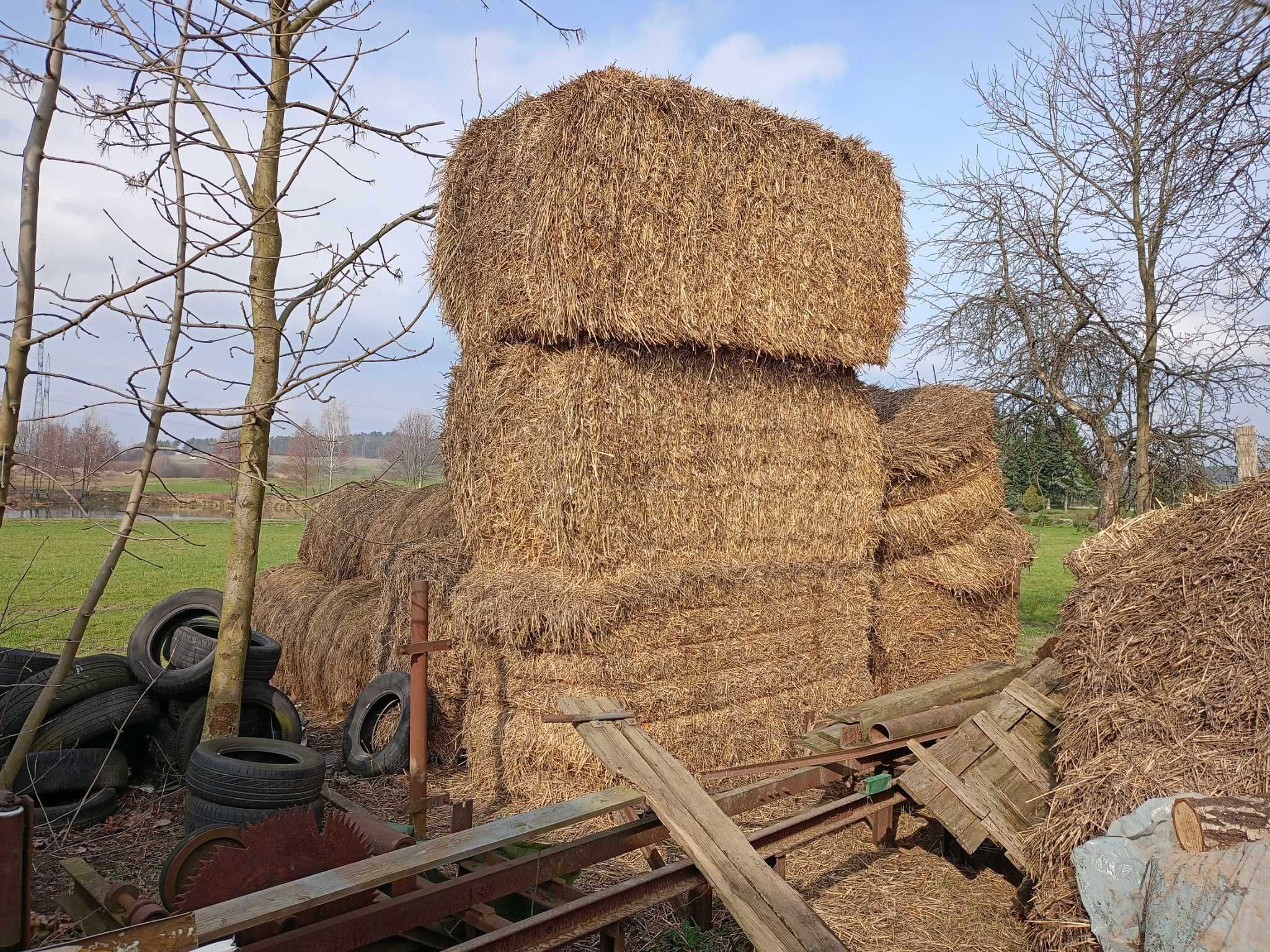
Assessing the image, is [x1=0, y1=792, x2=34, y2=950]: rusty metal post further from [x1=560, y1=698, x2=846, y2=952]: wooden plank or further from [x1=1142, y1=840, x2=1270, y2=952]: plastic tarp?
[x1=1142, y1=840, x2=1270, y2=952]: plastic tarp

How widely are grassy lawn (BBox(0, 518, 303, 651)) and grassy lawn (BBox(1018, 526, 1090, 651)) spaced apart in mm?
11619

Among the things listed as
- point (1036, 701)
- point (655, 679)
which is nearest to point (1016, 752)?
point (1036, 701)

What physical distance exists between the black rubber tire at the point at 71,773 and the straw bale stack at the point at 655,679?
2.47 m

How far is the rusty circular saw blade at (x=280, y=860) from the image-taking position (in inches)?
122

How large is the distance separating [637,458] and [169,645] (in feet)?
13.6

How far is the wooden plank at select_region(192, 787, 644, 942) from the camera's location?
8.71ft

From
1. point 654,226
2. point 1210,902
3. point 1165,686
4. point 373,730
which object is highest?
point 654,226

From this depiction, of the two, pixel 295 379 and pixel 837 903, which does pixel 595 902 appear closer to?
pixel 837 903

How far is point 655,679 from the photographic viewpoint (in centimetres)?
659

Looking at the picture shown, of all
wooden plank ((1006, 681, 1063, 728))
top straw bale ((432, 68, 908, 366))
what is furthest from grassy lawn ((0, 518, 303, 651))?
wooden plank ((1006, 681, 1063, 728))

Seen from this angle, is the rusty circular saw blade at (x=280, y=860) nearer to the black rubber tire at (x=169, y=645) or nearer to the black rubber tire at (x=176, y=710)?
the black rubber tire at (x=169, y=645)

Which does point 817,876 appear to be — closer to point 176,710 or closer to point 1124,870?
point 1124,870

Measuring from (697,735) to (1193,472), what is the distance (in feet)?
33.0

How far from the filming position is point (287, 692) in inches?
367
